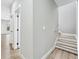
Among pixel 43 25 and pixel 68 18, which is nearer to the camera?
pixel 43 25

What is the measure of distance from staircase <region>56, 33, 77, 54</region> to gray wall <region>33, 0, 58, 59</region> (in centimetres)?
44

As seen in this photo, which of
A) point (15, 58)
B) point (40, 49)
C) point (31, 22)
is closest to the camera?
point (31, 22)

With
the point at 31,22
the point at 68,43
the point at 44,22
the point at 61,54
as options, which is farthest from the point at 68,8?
the point at 31,22

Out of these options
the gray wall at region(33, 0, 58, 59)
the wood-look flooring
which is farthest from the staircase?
the gray wall at region(33, 0, 58, 59)

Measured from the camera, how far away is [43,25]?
11.9ft

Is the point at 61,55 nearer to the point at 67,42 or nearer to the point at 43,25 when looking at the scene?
the point at 67,42

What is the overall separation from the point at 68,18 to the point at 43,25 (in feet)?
7.29

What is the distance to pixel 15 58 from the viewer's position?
3.98 metres

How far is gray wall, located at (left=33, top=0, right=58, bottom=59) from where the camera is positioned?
3.21 meters

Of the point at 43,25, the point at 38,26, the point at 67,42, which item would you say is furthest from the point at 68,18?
the point at 38,26

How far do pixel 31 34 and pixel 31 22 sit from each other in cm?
37

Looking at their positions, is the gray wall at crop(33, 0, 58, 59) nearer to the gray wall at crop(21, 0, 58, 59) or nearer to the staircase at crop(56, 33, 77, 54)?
the gray wall at crop(21, 0, 58, 59)

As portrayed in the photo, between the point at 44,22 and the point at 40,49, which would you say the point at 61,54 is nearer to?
the point at 40,49

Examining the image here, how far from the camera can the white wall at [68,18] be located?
5152 millimetres
